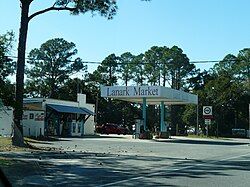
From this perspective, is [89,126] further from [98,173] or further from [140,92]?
[98,173]

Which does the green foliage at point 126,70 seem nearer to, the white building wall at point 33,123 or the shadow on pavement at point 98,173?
the white building wall at point 33,123

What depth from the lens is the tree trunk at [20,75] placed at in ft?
86.8

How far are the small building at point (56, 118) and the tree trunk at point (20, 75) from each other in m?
17.0

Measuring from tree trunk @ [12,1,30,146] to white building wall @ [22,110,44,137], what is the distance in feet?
58.9

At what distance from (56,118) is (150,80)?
49.7m

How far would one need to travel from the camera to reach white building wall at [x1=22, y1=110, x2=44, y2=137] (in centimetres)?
4459

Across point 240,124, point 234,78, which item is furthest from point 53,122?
point 234,78

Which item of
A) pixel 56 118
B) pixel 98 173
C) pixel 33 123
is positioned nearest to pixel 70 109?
pixel 56 118

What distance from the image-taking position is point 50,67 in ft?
309

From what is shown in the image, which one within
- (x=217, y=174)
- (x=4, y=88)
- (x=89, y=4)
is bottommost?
(x=217, y=174)

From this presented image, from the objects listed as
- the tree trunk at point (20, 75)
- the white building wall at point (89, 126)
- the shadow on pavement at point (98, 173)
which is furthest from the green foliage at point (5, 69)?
the white building wall at point (89, 126)

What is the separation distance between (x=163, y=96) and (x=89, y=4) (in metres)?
19.0

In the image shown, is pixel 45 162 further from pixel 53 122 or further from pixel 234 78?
pixel 234 78

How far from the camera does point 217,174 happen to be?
14805mm
